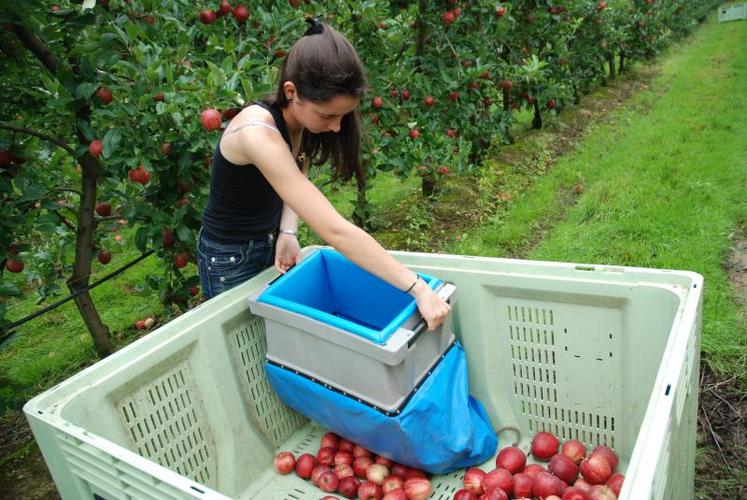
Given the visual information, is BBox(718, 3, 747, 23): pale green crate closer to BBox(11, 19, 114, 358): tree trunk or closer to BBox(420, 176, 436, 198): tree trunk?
BBox(420, 176, 436, 198): tree trunk

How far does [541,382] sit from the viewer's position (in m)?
1.84

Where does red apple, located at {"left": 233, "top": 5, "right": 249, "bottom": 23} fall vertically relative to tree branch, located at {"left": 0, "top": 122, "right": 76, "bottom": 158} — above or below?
above

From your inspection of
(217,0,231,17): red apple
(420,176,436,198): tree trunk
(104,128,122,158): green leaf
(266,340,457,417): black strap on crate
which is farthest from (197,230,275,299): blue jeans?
(420,176,436,198): tree trunk

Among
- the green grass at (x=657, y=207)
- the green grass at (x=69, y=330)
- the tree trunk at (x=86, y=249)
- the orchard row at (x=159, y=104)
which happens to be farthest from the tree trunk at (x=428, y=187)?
the tree trunk at (x=86, y=249)

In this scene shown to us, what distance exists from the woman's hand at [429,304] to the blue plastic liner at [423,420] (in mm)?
221

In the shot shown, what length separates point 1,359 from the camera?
3.54m

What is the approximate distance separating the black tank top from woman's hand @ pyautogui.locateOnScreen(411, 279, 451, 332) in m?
0.55

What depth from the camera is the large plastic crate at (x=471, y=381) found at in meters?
1.33

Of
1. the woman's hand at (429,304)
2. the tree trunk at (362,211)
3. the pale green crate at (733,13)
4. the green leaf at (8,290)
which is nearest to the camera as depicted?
the woman's hand at (429,304)

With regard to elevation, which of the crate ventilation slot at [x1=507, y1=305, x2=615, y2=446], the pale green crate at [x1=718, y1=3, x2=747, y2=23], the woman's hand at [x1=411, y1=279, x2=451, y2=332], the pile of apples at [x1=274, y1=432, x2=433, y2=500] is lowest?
the pale green crate at [x1=718, y1=3, x2=747, y2=23]

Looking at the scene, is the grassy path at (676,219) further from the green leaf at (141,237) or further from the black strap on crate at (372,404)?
the green leaf at (141,237)

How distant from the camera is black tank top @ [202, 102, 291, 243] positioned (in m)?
1.69

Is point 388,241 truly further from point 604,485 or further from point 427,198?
point 604,485

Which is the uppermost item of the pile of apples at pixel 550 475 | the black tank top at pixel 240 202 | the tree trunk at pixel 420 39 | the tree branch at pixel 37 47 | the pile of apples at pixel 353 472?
the tree branch at pixel 37 47
